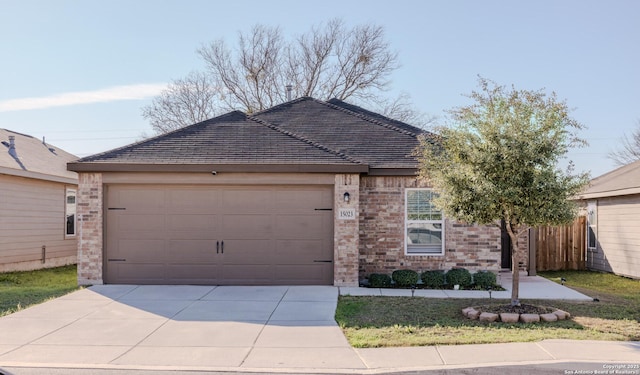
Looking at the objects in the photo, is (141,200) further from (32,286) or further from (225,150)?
(32,286)

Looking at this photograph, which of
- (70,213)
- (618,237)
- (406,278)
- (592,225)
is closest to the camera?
(406,278)

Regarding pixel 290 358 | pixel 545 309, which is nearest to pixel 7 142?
pixel 290 358

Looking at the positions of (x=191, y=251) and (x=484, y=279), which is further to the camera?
(x=191, y=251)

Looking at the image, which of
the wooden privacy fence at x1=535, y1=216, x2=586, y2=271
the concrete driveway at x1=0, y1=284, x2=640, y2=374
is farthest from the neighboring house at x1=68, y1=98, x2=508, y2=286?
the wooden privacy fence at x1=535, y1=216, x2=586, y2=271

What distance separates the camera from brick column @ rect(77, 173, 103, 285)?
1305cm

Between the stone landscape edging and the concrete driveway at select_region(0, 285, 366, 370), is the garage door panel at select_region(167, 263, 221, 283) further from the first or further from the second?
the stone landscape edging

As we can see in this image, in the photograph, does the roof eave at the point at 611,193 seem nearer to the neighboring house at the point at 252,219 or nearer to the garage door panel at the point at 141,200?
the neighboring house at the point at 252,219

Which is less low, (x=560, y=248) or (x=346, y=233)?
(x=346, y=233)

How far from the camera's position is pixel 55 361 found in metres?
7.26

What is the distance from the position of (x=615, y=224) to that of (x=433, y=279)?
24.4 feet

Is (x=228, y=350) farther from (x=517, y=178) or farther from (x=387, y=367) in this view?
(x=517, y=178)

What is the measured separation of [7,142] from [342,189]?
1283cm

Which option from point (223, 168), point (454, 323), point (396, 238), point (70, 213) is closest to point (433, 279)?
point (396, 238)

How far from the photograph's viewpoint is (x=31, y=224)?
57.9 feet
